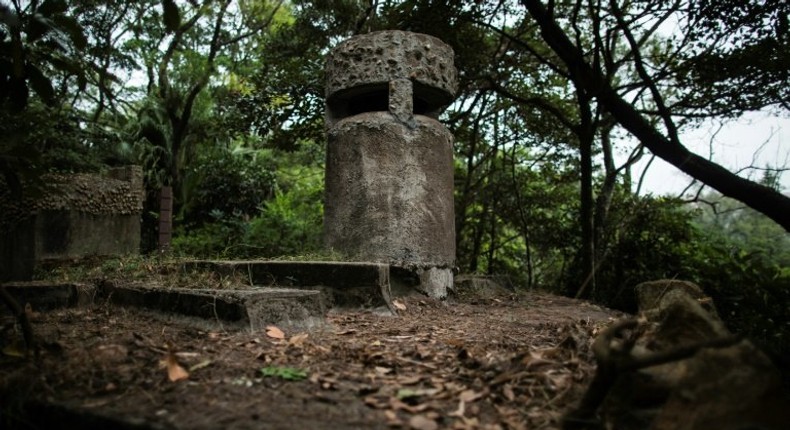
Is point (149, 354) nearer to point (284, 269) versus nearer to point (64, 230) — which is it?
point (284, 269)

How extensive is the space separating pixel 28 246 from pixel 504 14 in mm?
5948

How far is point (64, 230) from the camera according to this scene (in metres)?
5.17

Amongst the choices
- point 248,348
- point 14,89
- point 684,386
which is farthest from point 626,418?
point 14,89

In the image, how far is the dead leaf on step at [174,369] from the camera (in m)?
1.79

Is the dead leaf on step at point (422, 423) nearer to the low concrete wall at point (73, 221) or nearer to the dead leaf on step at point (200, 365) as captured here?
the dead leaf on step at point (200, 365)

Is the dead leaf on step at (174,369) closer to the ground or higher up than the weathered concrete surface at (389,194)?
closer to the ground

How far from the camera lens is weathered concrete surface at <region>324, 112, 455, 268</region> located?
3.81 meters

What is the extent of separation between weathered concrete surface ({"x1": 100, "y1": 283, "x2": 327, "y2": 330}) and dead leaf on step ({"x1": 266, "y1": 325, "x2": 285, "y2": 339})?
0.15ft

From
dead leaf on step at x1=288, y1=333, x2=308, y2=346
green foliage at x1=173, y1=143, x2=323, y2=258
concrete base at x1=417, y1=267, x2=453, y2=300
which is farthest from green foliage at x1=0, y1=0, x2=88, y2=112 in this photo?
green foliage at x1=173, y1=143, x2=323, y2=258

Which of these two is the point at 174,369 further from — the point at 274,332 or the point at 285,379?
the point at 274,332

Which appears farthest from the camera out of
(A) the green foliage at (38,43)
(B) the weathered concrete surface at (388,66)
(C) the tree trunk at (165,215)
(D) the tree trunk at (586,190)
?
(C) the tree trunk at (165,215)

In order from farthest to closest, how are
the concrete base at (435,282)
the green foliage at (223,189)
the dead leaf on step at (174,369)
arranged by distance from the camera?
the green foliage at (223,189) < the concrete base at (435,282) < the dead leaf on step at (174,369)

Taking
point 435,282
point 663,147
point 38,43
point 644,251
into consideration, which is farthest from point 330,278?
point 644,251

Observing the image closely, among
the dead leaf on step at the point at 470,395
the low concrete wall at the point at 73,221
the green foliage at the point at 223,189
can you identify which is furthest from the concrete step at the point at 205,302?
the green foliage at the point at 223,189
